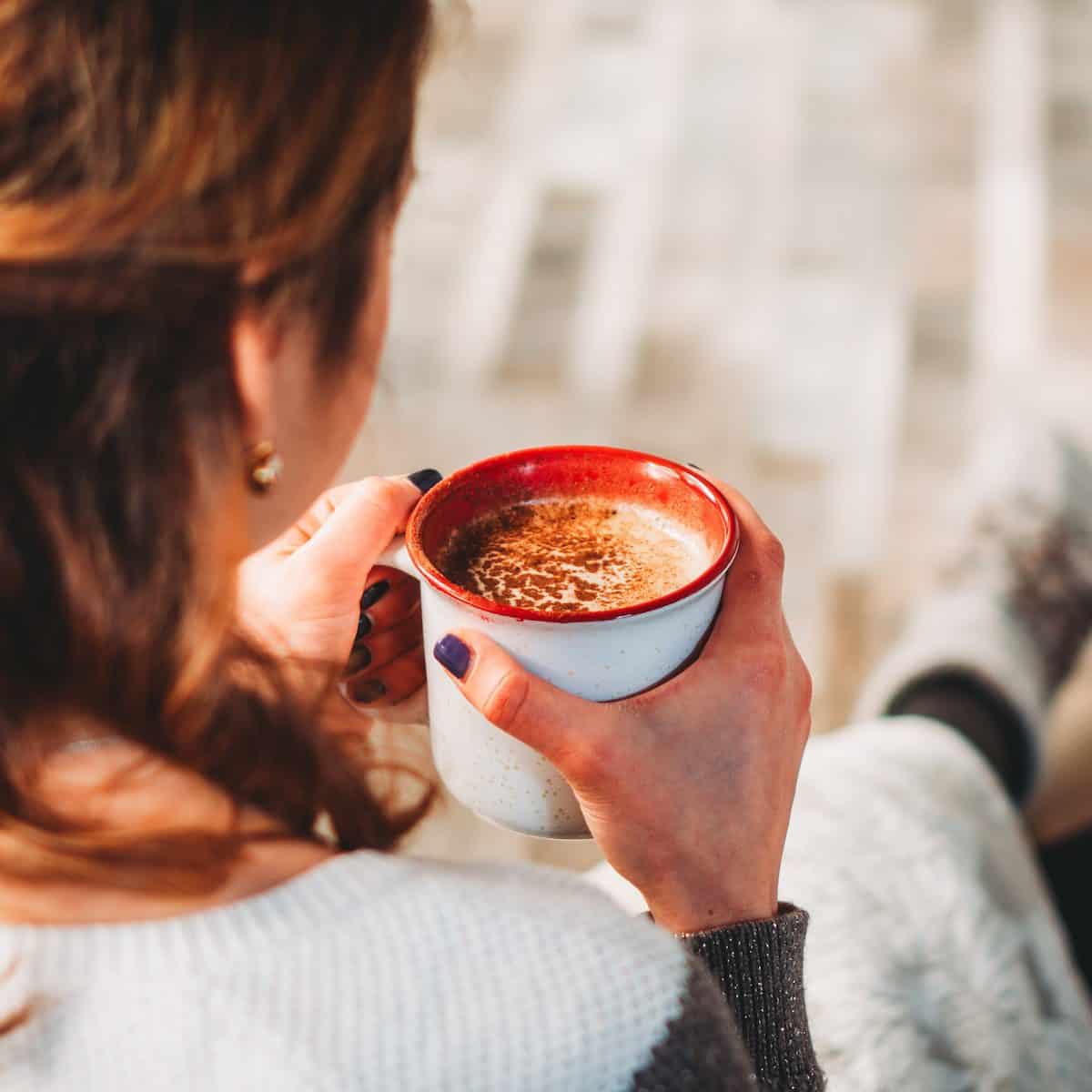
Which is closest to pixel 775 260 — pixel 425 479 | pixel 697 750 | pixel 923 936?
pixel 923 936

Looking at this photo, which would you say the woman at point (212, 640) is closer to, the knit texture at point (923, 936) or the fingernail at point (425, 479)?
the fingernail at point (425, 479)

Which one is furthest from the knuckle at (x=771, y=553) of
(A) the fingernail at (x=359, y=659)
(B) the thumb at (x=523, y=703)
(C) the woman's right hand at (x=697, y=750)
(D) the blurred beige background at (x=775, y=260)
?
(D) the blurred beige background at (x=775, y=260)

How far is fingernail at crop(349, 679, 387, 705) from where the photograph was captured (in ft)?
2.39

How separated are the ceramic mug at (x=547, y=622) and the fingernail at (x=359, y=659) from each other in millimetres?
83

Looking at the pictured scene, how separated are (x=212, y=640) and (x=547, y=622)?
0.48 ft

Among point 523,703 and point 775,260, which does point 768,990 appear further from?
point 775,260

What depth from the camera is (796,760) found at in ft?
2.10

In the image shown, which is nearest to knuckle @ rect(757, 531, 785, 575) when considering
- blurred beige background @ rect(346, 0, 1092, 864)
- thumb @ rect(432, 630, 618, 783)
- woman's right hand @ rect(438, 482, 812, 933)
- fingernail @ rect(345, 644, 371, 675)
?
woman's right hand @ rect(438, 482, 812, 933)

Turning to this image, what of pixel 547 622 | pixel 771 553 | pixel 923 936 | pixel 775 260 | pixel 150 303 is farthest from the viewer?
pixel 775 260

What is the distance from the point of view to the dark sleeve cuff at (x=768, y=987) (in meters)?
0.60

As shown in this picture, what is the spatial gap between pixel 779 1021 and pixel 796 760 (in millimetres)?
135

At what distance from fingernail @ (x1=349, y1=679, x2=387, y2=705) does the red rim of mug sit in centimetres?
15

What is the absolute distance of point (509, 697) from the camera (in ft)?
1.78

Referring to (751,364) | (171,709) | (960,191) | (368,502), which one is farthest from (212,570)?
(960,191)
